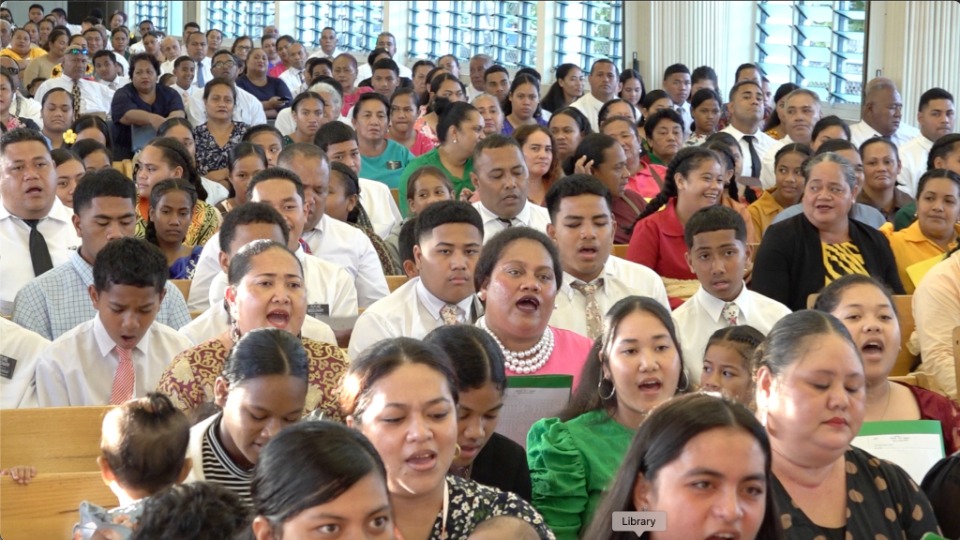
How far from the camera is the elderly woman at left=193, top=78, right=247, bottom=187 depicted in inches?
333

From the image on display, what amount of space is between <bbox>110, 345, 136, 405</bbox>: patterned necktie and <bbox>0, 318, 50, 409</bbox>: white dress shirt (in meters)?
0.24

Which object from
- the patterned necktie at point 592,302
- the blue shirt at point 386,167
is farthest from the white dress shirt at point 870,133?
the patterned necktie at point 592,302

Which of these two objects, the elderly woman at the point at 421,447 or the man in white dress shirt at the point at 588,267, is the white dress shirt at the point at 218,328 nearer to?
the man in white dress shirt at the point at 588,267

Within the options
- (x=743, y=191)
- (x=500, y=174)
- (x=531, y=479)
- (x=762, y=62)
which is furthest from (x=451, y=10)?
(x=531, y=479)

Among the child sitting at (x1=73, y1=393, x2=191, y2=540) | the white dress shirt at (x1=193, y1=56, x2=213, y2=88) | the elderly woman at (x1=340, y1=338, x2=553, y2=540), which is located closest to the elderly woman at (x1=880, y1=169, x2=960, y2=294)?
the elderly woman at (x1=340, y1=338, x2=553, y2=540)

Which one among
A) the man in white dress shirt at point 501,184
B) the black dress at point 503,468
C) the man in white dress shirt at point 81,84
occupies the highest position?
the man in white dress shirt at point 81,84

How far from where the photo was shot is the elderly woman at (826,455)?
2758mm

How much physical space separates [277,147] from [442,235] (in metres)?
3.08

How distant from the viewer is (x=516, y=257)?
161 inches

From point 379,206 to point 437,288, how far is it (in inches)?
104

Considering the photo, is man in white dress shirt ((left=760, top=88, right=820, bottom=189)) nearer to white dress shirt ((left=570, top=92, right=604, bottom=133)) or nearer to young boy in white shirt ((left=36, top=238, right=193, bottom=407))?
white dress shirt ((left=570, top=92, right=604, bottom=133))

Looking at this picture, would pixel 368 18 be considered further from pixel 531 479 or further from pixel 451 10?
pixel 531 479

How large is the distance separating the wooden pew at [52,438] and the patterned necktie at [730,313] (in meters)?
2.15

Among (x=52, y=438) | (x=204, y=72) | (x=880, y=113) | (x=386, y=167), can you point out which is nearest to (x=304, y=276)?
(x=52, y=438)
